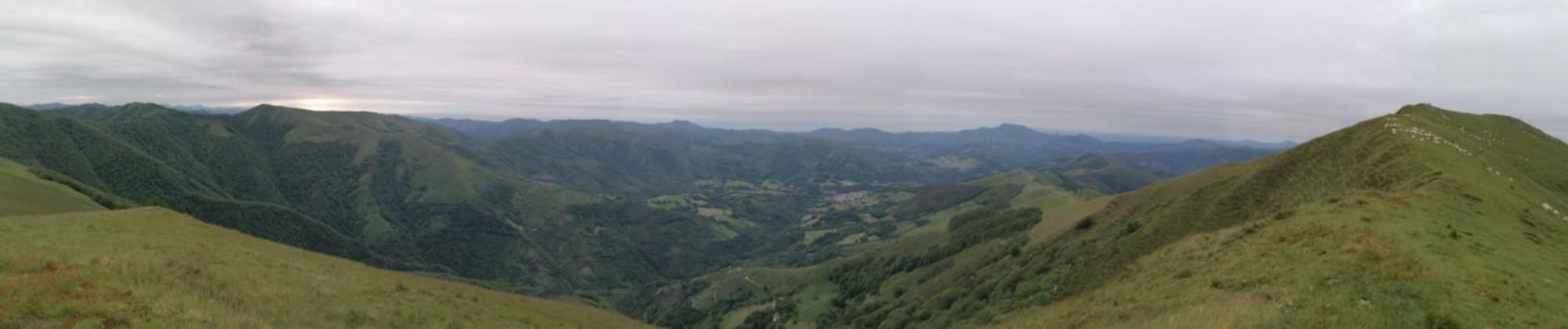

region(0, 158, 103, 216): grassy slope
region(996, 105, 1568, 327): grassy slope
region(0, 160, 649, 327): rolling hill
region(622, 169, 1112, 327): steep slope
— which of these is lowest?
region(622, 169, 1112, 327): steep slope

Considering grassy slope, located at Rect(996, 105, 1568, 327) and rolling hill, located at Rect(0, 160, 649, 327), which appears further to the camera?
rolling hill, located at Rect(0, 160, 649, 327)

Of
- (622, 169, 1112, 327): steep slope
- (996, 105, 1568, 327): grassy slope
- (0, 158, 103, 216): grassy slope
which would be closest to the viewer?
(996, 105, 1568, 327): grassy slope

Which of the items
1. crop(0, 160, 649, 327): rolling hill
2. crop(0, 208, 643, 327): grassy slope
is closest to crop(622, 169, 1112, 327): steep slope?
crop(0, 208, 643, 327): grassy slope

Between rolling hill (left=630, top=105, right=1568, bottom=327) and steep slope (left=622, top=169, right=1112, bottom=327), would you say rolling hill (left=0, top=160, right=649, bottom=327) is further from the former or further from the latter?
steep slope (left=622, top=169, right=1112, bottom=327)

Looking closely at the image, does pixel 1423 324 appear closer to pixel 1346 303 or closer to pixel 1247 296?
pixel 1346 303

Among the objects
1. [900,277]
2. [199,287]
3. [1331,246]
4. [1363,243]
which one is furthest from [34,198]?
[1363,243]

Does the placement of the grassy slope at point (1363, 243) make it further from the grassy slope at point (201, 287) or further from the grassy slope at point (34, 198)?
the grassy slope at point (34, 198)

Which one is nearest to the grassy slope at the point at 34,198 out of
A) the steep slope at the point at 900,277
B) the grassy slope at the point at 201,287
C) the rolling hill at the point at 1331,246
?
the grassy slope at the point at 201,287

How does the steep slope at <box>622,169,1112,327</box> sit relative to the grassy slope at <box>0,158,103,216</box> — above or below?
below

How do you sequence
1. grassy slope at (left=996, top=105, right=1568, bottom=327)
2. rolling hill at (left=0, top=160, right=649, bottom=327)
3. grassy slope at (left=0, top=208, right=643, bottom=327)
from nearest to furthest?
grassy slope at (left=996, top=105, right=1568, bottom=327) → rolling hill at (left=0, top=160, right=649, bottom=327) → grassy slope at (left=0, top=208, right=643, bottom=327)
